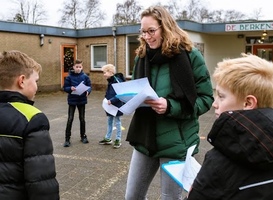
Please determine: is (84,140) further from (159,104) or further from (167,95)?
(159,104)

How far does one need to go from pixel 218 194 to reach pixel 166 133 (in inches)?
45.1

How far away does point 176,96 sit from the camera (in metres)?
2.48

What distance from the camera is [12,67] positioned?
2207 mm

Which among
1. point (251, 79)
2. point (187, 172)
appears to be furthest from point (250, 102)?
point (187, 172)

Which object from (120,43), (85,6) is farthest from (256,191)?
(85,6)

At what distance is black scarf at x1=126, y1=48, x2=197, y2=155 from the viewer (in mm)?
2484

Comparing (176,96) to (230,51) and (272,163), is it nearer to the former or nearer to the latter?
(272,163)

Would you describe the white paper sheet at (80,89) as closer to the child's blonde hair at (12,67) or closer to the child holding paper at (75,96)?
the child holding paper at (75,96)

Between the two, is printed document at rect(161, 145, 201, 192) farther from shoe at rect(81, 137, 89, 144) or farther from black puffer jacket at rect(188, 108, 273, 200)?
shoe at rect(81, 137, 89, 144)

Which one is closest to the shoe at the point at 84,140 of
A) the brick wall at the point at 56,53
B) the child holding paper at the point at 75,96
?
the child holding paper at the point at 75,96

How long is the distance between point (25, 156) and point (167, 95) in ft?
3.53

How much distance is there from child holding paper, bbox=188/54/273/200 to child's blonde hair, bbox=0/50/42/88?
1.34m

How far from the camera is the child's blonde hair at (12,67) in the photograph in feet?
7.20

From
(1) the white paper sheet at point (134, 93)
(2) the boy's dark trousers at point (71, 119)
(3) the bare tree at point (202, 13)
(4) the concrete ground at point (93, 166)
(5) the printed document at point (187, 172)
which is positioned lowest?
(4) the concrete ground at point (93, 166)
